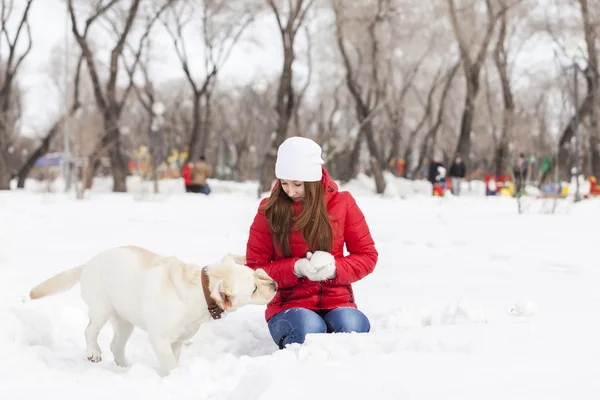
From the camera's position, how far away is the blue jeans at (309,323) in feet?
11.3

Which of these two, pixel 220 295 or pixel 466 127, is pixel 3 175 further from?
pixel 220 295

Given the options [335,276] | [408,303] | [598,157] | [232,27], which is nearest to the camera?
[335,276]

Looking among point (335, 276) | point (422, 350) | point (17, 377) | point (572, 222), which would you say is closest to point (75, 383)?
point (17, 377)

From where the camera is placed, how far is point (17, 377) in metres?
3.04

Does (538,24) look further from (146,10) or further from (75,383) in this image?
(75,383)

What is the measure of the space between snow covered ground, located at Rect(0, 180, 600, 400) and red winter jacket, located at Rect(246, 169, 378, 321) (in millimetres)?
334

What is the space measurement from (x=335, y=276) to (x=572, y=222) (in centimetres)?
834

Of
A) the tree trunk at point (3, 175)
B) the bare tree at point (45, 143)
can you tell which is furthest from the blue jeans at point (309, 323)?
the tree trunk at point (3, 175)

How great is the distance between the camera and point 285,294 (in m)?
3.67

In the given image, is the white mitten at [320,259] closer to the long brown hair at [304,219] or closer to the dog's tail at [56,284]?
the long brown hair at [304,219]

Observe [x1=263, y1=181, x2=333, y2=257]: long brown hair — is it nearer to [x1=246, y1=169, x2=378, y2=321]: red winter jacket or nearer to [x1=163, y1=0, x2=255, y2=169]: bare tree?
[x1=246, y1=169, x2=378, y2=321]: red winter jacket

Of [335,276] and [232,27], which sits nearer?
[335,276]

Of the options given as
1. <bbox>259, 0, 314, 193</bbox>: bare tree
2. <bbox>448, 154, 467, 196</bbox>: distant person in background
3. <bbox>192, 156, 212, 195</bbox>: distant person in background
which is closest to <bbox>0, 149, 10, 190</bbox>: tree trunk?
<bbox>192, 156, 212, 195</bbox>: distant person in background

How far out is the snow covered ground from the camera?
247cm
